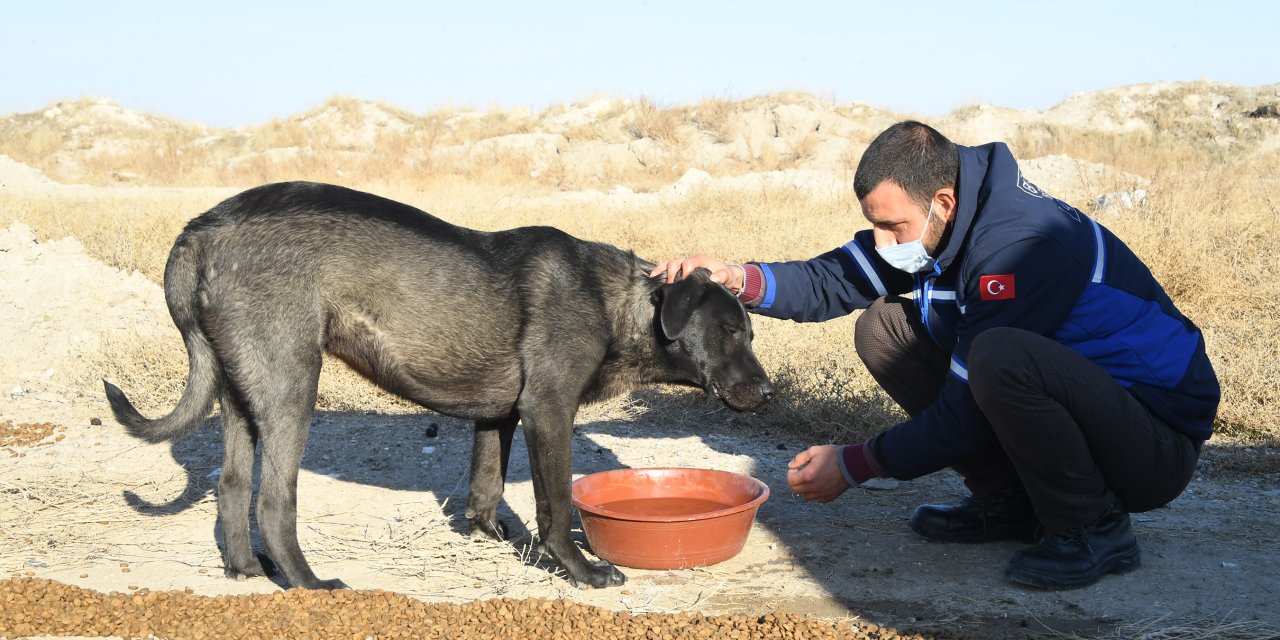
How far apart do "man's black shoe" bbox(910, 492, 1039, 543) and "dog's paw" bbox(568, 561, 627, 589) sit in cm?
147

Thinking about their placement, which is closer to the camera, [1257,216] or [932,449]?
[932,449]

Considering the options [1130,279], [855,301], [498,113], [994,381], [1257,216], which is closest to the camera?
[994,381]

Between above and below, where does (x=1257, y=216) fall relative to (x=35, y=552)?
above

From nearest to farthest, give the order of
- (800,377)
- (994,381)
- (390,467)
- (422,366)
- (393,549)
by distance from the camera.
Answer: (994,381), (422,366), (393,549), (390,467), (800,377)

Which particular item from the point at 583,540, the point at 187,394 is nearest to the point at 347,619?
the point at 187,394

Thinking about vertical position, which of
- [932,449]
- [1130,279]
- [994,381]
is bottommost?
[932,449]

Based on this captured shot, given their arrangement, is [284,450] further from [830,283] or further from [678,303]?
[830,283]

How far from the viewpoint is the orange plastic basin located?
4.07 meters

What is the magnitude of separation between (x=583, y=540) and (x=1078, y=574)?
7.10ft

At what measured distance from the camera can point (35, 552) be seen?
175 inches

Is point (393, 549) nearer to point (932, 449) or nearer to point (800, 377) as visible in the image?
point (932, 449)

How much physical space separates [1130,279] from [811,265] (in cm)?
145

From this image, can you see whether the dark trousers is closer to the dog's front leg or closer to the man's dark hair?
the man's dark hair

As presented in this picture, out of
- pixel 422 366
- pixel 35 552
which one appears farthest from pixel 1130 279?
pixel 35 552
